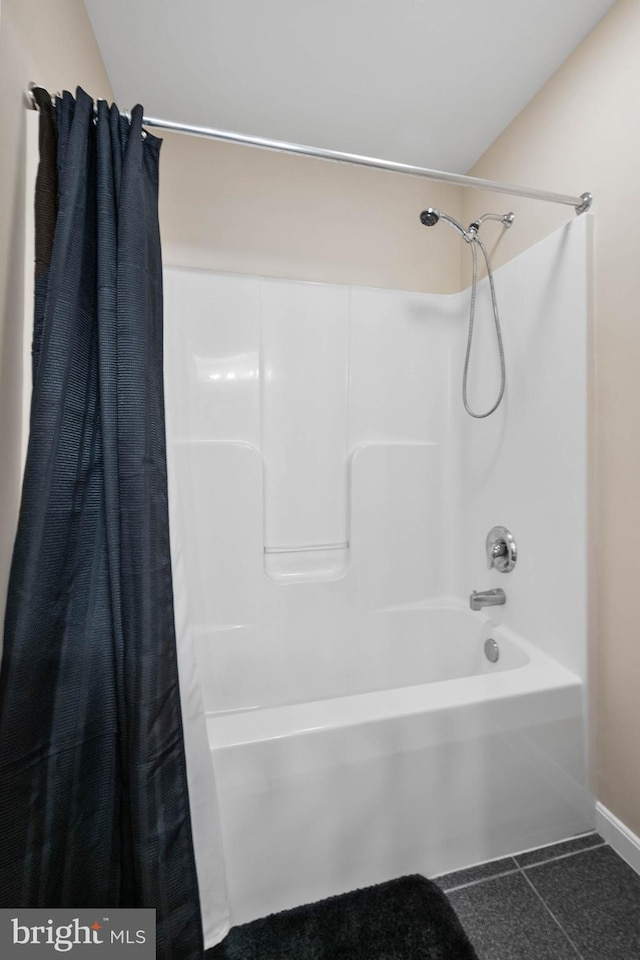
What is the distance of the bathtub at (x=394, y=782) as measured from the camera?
3.77ft

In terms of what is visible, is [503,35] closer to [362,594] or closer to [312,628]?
[362,594]

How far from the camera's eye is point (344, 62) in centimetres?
164

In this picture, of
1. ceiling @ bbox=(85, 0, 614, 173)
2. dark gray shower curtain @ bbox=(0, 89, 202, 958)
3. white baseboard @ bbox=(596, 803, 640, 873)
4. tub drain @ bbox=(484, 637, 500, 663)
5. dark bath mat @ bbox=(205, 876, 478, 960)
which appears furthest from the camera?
tub drain @ bbox=(484, 637, 500, 663)

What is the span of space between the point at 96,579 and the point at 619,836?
5.62 feet

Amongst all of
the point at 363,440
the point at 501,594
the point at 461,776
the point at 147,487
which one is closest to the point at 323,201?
the point at 363,440

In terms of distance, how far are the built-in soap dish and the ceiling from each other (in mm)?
1853

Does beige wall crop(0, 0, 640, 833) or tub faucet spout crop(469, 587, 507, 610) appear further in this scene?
tub faucet spout crop(469, 587, 507, 610)

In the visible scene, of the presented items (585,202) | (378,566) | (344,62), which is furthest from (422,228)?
(378,566)

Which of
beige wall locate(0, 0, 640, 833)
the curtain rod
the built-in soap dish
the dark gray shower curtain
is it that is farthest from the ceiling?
the built-in soap dish

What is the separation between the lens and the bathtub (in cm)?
115

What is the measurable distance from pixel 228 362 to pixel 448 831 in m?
1.83

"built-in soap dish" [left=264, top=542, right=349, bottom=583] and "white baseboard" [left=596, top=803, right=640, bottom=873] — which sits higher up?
"built-in soap dish" [left=264, top=542, right=349, bottom=583]

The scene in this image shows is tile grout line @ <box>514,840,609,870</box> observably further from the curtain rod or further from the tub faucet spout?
the curtain rod

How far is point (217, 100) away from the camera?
1.84 meters
